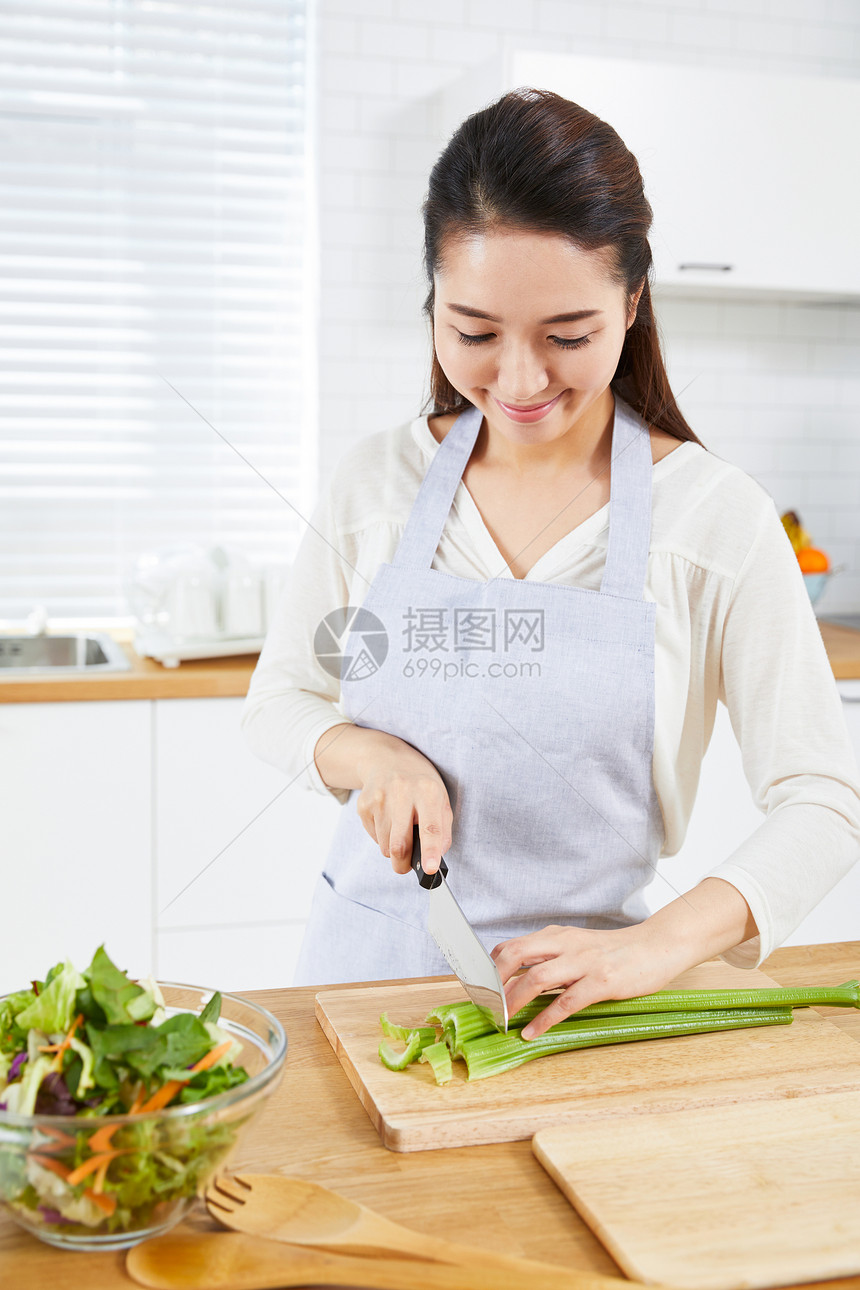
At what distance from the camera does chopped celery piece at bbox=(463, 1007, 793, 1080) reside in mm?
854

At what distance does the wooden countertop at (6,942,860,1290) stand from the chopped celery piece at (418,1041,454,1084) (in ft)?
0.19

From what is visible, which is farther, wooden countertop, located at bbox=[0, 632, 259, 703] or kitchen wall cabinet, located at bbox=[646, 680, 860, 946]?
kitchen wall cabinet, located at bbox=[646, 680, 860, 946]

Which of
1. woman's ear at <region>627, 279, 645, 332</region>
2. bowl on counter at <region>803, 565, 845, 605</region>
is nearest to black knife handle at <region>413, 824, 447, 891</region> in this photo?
woman's ear at <region>627, 279, 645, 332</region>

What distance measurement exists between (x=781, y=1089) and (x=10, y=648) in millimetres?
1998

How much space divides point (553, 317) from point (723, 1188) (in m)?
0.69

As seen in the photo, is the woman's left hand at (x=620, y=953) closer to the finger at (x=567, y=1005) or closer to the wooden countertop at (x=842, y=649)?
the finger at (x=567, y=1005)

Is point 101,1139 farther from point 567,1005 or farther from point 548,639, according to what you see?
point 548,639

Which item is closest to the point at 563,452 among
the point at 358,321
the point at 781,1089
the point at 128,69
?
the point at 781,1089

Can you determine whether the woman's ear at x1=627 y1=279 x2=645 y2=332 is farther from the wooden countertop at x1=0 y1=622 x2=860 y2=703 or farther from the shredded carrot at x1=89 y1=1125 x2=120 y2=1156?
the wooden countertop at x1=0 y1=622 x2=860 y2=703

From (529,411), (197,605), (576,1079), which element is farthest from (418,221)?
(576,1079)

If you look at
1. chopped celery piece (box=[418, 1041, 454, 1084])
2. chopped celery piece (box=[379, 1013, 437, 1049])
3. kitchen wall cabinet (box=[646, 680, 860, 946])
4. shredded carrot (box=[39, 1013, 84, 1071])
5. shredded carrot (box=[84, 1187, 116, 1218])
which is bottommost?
kitchen wall cabinet (box=[646, 680, 860, 946])

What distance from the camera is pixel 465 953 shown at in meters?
0.92

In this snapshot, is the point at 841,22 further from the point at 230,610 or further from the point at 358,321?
the point at 230,610

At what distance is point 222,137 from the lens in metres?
2.57
